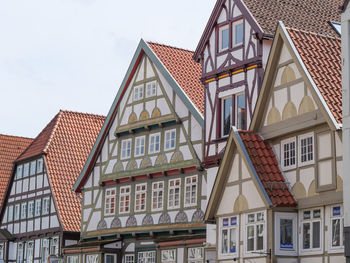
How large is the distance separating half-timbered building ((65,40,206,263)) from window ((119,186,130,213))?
44 mm

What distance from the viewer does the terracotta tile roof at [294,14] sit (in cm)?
3108

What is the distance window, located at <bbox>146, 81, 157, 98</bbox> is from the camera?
37.9 meters

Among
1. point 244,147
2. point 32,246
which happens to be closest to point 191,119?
point 244,147

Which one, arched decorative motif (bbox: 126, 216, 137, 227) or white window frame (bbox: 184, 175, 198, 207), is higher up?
white window frame (bbox: 184, 175, 198, 207)

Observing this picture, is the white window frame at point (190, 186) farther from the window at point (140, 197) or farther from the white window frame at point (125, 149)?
the white window frame at point (125, 149)

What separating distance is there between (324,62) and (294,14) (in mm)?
7073

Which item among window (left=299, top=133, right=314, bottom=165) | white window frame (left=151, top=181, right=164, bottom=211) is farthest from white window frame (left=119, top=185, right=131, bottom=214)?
window (left=299, top=133, right=314, bottom=165)

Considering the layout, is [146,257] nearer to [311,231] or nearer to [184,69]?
[184,69]

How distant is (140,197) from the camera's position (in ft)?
125

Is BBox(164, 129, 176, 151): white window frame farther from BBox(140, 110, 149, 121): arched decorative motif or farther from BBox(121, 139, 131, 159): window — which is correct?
BBox(121, 139, 131, 159): window

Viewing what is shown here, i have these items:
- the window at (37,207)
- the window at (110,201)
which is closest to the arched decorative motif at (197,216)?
the window at (110,201)

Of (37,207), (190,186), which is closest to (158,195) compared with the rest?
(190,186)

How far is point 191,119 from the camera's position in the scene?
35719 mm

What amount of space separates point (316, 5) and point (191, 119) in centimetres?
669
